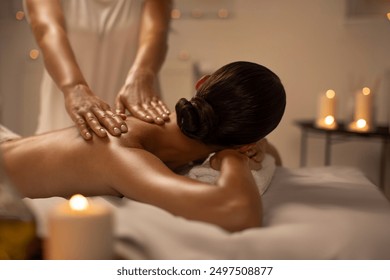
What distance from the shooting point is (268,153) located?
90 centimetres

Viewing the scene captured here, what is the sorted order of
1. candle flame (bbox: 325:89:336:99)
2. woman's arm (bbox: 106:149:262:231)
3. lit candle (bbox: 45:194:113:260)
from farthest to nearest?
candle flame (bbox: 325:89:336:99) → woman's arm (bbox: 106:149:262:231) → lit candle (bbox: 45:194:113:260)

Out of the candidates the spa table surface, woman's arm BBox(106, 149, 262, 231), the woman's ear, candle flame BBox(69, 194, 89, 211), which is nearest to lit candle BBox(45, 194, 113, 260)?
candle flame BBox(69, 194, 89, 211)

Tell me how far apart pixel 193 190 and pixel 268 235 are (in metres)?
0.11

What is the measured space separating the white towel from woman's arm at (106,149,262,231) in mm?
35

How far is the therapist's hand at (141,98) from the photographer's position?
835mm

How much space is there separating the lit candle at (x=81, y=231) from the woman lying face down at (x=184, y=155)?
124mm

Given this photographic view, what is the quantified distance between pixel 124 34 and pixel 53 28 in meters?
0.13

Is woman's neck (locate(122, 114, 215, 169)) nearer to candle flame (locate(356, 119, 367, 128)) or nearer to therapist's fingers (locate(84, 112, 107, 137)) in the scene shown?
therapist's fingers (locate(84, 112, 107, 137))

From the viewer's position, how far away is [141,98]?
0.86 meters

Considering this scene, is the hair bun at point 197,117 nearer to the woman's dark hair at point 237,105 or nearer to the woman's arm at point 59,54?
the woman's dark hair at point 237,105

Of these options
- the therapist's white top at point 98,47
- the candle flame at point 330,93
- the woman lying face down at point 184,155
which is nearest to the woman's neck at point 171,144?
the woman lying face down at point 184,155

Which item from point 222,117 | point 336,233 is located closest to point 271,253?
point 336,233

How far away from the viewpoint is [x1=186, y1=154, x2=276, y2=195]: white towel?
75cm

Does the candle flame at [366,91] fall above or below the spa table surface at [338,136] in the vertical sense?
above
